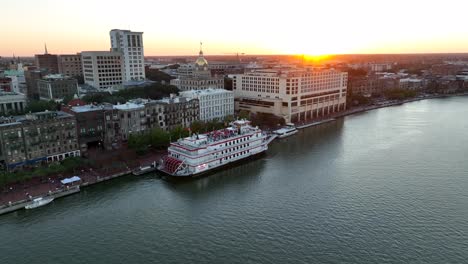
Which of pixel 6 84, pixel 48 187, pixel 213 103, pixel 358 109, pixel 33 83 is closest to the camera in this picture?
pixel 48 187

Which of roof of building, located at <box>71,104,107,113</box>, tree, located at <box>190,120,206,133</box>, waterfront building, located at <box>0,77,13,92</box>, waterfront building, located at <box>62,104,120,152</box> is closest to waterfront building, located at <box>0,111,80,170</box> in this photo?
waterfront building, located at <box>62,104,120,152</box>

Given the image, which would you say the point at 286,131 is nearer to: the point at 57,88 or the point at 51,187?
the point at 51,187

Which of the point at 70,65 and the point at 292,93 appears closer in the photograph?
the point at 292,93

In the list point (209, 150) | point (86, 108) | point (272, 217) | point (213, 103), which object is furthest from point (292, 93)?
point (272, 217)

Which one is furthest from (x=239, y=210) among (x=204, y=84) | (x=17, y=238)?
(x=204, y=84)

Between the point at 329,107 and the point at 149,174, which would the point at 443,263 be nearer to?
the point at 149,174

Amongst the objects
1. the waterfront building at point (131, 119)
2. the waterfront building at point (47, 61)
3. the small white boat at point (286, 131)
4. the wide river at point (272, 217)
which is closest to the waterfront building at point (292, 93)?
the small white boat at point (286, 131)

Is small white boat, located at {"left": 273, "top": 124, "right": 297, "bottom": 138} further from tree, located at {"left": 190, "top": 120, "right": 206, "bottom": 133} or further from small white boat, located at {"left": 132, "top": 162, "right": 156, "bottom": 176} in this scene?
small white boat, located at {"left": 132, "top": 162, "right": 156, "bottom": 176}
